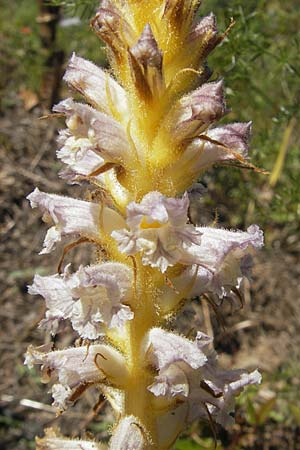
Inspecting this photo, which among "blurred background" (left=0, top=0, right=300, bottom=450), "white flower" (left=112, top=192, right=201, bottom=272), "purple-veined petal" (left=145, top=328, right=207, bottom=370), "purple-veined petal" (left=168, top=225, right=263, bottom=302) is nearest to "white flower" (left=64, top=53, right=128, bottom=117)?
"white flower" (left=112, top=192, right=201, bottom=272)

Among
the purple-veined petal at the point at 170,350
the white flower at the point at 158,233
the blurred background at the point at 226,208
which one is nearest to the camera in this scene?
the white flower at the point at 158,233

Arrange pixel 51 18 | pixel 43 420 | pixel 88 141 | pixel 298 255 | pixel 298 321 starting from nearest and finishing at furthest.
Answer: pixel 88 141 → pixel 43 420 → pixel 298 321 → pixel 298 255 → pixel 51 18

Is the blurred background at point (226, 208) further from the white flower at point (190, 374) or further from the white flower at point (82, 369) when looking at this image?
the white flower at point (82, 369)

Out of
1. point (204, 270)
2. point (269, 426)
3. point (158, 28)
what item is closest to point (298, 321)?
point (269, 426)

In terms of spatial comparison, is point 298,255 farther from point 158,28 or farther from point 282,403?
point 158,28

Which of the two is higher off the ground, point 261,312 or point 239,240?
point 239,240

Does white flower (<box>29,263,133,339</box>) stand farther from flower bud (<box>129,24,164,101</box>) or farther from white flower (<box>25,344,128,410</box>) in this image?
flower bud (<box>129,24,164,101</box>)

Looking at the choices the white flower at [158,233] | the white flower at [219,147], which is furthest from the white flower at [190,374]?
the white flower at [219,147]

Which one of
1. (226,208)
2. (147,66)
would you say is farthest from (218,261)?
(226,208)
